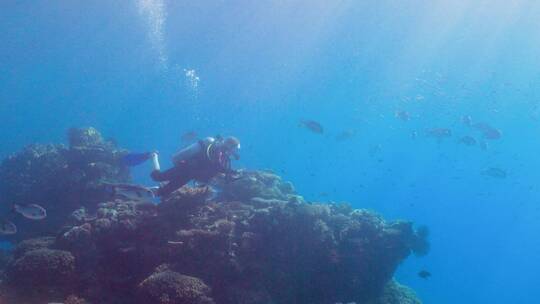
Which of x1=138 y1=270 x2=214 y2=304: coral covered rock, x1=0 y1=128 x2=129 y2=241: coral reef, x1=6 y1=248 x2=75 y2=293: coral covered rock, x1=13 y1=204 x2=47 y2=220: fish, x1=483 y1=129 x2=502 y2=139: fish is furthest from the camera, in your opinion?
x1=483 y1=129 x2=502 y2=139: fish

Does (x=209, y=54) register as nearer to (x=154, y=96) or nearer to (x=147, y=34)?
(x=147, y=34)

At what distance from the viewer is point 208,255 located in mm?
10344

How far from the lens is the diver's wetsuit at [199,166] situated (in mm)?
10734

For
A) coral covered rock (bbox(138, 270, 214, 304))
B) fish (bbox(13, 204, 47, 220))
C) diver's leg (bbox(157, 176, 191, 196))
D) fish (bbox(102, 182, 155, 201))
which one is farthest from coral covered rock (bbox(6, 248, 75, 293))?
diver's leg (bbox(157, 176, 191, 196))

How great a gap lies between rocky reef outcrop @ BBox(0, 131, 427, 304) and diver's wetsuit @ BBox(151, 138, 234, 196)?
40 cm

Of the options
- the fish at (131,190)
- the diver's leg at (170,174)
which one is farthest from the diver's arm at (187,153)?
the fish at (131,190)

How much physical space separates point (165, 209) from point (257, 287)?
339cm

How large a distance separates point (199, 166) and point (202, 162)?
158mm

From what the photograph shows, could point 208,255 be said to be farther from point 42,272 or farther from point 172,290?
point 42,272

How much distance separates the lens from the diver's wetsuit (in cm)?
1073

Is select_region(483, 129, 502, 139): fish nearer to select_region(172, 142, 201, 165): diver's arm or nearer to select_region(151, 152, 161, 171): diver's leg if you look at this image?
select_region(172, 142, 201, 165): diver's arm

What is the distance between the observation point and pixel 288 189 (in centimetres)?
1781

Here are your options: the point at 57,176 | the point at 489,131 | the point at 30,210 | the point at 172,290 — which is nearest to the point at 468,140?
the point at 489,131

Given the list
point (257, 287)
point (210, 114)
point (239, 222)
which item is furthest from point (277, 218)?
point (210, 114)
